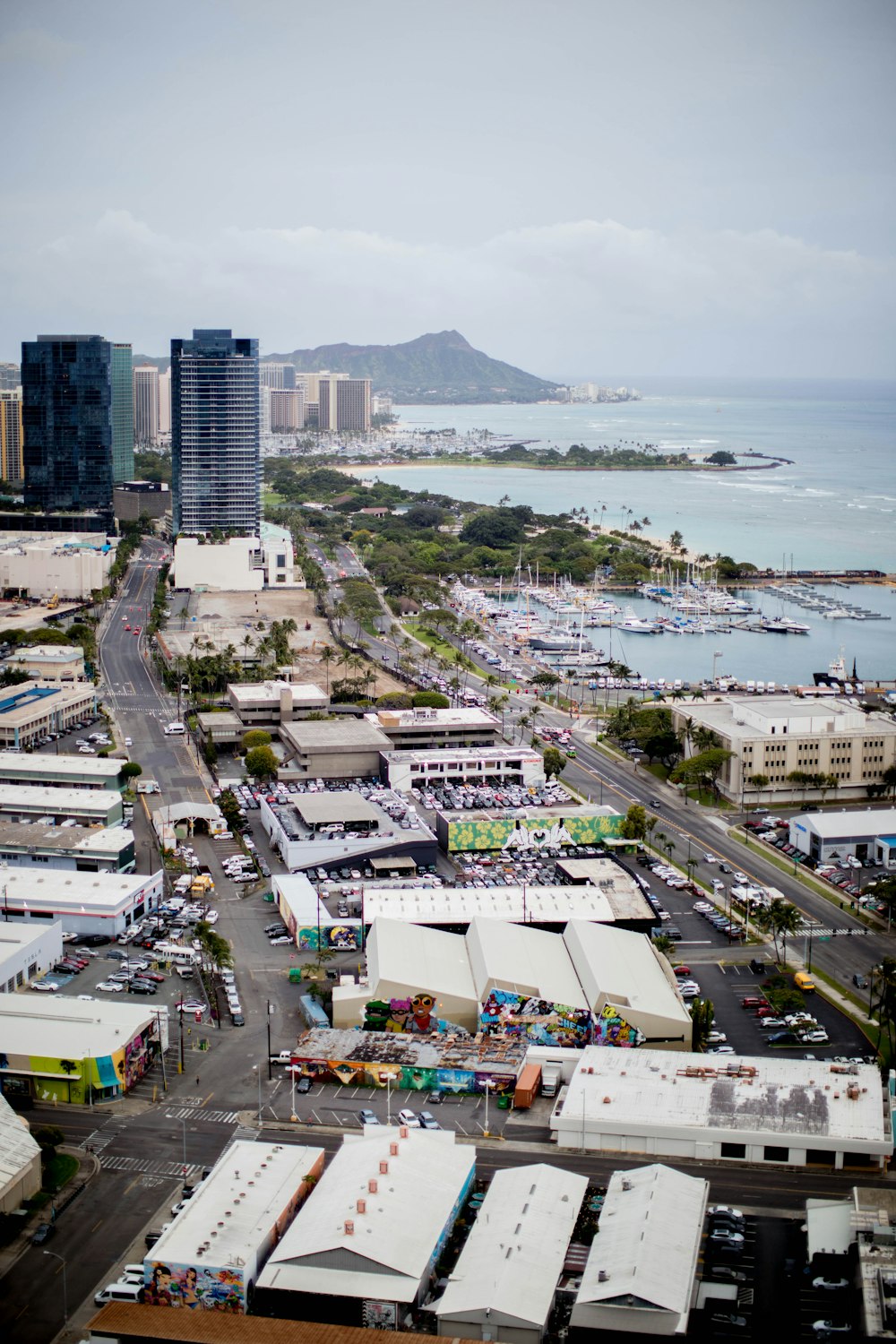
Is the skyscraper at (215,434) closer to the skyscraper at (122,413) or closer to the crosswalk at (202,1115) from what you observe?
the skyscraper at (122,413)

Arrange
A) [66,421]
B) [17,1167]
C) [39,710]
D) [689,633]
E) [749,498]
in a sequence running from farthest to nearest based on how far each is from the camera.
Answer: [749,498]
[66,421]
[689,633]
[39,710]
[17,1167]

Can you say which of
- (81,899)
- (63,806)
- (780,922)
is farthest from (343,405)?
(780,922)

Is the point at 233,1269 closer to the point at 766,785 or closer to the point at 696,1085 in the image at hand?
the point at 696,1085

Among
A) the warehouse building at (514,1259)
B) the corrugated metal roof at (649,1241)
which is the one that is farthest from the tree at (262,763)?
the corrugated metal roof at (649,1241)

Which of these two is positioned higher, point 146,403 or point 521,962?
point 146,403

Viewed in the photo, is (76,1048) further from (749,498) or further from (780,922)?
(749,498)
